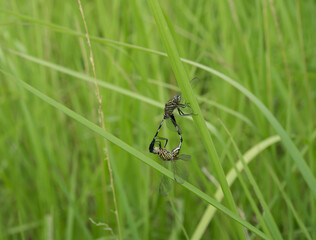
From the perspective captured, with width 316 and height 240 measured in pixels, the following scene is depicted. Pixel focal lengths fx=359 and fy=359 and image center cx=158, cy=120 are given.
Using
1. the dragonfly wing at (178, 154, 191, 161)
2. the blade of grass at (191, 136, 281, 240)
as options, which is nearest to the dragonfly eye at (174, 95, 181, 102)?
the dragonfly wing at (178, 154, 191, 161)

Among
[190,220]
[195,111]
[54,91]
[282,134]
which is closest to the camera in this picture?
[195,111]

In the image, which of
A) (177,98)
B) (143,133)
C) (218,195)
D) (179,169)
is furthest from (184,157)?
(143,133)

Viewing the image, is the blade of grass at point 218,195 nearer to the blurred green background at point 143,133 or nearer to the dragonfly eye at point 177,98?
the blurred green background at point 143,133

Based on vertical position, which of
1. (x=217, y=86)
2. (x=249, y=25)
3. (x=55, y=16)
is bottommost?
(x=217, y=86)

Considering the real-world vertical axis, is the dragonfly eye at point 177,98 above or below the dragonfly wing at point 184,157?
above

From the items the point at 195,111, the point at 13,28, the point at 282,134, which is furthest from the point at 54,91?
the point at 195,111

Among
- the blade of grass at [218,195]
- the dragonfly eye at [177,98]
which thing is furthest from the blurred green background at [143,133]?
the dragonfly eye at [177,98]

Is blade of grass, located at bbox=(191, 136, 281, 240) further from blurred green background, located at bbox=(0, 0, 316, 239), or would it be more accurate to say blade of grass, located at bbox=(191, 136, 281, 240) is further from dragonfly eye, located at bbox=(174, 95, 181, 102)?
dragonfly eye, located at bbox=(174, 95, 181, 102)

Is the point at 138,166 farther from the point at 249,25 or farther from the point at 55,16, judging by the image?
the point at 55,16

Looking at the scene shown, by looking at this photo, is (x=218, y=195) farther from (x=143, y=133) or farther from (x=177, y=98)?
(x=143, y=133)
